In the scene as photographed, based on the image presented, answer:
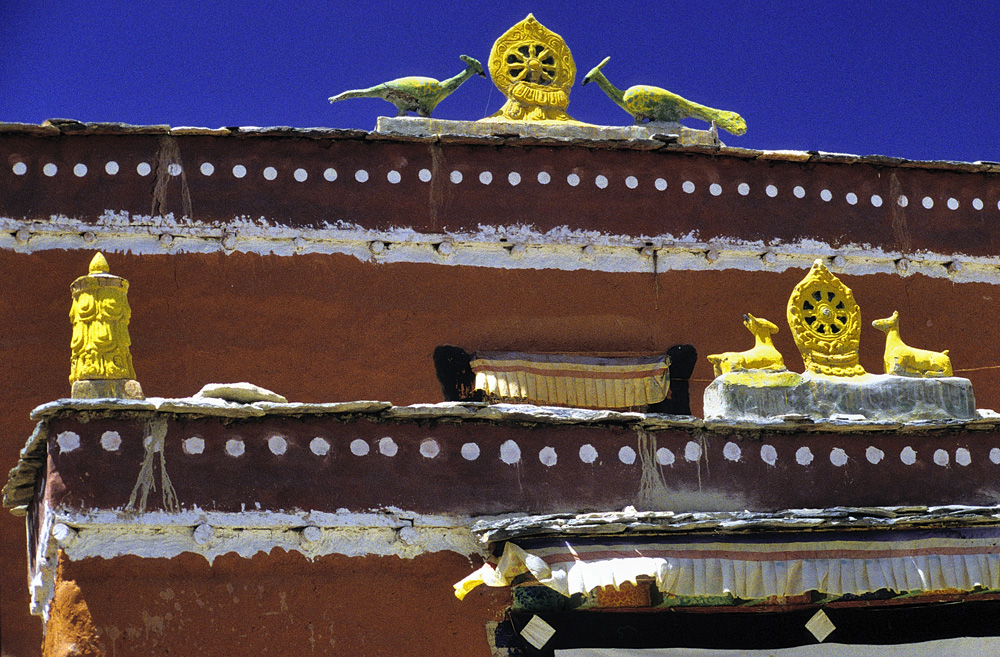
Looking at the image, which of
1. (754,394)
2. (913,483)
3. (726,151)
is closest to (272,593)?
(754,394)

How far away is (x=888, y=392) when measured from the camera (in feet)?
31.0

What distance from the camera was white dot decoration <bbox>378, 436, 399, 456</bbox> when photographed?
26.6 ft

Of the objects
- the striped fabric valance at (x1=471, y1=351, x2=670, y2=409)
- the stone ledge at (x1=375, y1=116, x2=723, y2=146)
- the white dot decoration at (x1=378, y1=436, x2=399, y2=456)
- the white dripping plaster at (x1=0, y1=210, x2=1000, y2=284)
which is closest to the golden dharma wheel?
the stone ledge at (x1=375, y1=116, x2=723, y2=146)

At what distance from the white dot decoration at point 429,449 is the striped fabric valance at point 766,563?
0.80 m

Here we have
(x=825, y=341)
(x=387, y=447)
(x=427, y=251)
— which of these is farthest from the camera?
(x=427, y=251)

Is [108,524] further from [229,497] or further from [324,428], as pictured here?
[324,428]

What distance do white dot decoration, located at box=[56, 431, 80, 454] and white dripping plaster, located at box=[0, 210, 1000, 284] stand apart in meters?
3.29

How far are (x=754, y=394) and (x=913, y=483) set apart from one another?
1123 mm

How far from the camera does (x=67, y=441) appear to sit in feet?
25.1

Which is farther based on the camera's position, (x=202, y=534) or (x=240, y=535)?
(x=240, y=535)

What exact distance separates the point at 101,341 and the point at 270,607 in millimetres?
1904

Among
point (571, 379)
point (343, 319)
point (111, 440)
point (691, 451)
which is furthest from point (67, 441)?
point (571, 379)

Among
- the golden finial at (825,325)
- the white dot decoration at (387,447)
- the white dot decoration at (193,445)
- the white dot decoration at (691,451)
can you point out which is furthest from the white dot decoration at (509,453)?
the golden finial at (825,325)

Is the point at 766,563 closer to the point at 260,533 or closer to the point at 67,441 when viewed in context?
the point at 260,533
